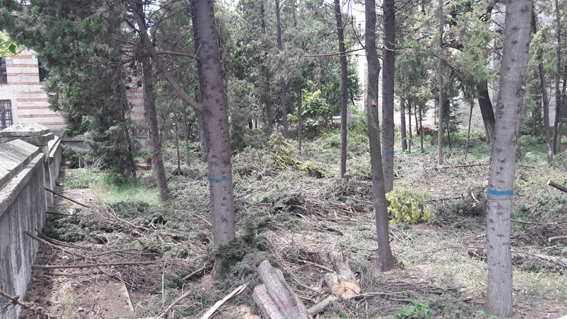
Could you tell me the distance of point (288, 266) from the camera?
6.18m

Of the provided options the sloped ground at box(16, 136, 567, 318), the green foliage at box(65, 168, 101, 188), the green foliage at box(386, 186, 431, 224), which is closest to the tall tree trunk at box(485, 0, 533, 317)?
the sloped ground at box(16, 136, 567, 318)

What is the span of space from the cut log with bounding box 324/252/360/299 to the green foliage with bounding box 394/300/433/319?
2.33 ft

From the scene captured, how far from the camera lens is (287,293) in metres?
4.87

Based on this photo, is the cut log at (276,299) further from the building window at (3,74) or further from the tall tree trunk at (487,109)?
the building window at (3,74)

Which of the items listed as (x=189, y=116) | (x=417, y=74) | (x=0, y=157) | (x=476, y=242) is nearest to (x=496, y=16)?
(x=417, y=74)

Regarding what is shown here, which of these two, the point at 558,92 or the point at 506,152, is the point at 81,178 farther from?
the point at 558,92

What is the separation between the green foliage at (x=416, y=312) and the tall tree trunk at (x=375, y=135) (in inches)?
66.4

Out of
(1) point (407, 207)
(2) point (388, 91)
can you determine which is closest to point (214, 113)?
(2) point (388, 91)

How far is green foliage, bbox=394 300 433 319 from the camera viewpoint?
174 inches

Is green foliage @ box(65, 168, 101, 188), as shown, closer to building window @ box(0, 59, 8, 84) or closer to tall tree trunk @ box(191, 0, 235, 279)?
tall tree trunk @ box(191, 0, 235, 279)

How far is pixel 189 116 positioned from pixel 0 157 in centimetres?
1532

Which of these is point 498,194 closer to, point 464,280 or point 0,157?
point 464,280

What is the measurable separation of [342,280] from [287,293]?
0.94m

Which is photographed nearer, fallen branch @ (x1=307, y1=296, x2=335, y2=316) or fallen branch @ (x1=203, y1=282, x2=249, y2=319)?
fallen branch @ (x1=307, y1=296, x2=335, y2=316)
